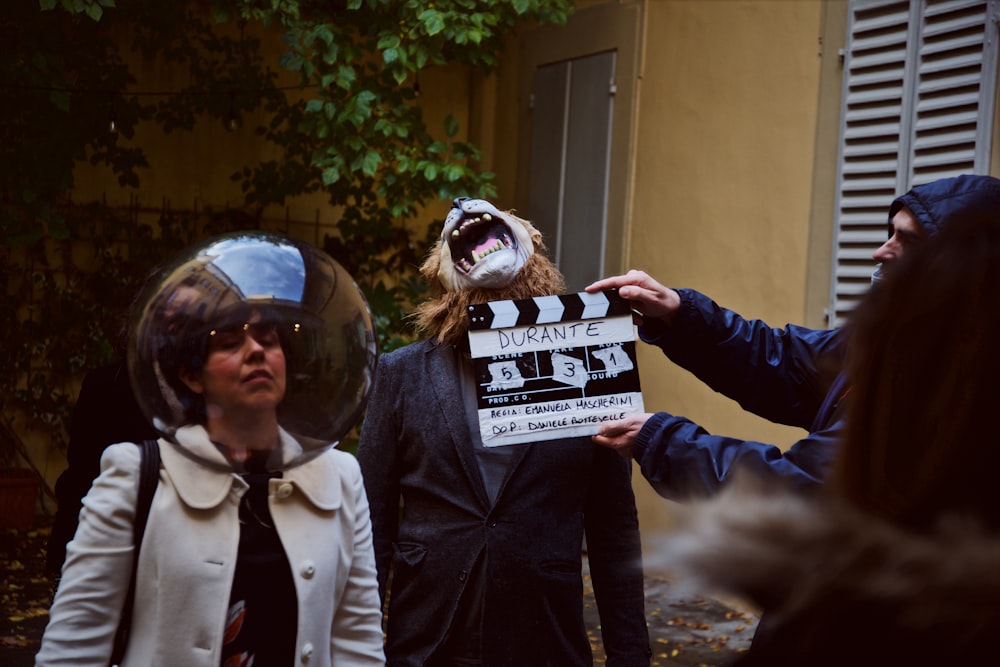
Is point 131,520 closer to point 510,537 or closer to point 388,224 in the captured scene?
point 510,537

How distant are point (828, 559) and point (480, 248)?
2012mm

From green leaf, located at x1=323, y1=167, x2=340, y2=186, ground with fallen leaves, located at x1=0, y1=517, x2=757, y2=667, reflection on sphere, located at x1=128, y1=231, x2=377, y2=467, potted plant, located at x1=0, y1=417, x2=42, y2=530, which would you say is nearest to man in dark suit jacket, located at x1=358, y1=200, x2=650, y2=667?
reflection on sphere, located at x1=128, y1=231, x2=377, y2=467

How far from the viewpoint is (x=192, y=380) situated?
1937mm

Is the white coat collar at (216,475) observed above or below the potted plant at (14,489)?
above

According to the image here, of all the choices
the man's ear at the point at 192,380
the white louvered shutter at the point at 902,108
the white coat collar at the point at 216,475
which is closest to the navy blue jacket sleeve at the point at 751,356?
the white coat collar at the point at 216,475

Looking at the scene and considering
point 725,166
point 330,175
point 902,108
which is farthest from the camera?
point 725,166

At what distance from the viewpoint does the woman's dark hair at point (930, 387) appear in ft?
4.26

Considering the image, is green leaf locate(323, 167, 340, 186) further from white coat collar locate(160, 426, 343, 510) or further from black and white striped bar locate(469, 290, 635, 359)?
white coat collar locate(160, 426, 343, 510)

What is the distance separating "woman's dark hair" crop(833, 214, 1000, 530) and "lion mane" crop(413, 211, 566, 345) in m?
1.85

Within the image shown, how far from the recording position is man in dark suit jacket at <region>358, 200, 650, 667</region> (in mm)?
3068

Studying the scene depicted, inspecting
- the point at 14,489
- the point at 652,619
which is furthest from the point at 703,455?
the point at 14,489

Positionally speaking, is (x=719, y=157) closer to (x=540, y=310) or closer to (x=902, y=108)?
(x=902, y=108)

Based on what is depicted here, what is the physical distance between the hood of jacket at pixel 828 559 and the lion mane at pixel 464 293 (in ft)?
5.99

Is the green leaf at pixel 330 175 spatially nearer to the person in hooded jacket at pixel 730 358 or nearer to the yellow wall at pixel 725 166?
the yellow wall at pixel 725 166
